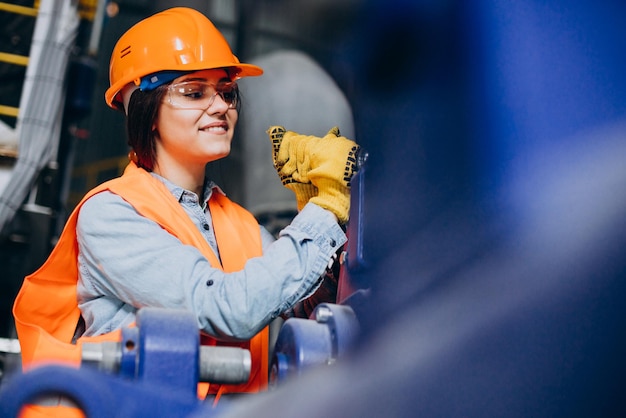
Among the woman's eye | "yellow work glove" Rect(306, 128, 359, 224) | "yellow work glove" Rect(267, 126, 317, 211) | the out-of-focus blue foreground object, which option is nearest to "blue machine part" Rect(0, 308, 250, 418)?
the out-of-focus blue foreground object

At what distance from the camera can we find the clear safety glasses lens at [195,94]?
1374 millimetres

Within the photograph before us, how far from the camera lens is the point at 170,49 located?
54.8 inches

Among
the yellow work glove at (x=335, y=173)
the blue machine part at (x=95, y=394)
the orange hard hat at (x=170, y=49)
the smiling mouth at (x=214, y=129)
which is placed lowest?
the blue machine part at (x=95, y=394)

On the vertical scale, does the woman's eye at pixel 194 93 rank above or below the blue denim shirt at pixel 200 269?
above

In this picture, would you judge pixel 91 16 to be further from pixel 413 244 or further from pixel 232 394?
pixel 413 244

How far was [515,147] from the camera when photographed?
0.72m

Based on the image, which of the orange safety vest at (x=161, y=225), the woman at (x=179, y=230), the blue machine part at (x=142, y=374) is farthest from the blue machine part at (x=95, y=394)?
the orange safety vest at (x=161, y=225)

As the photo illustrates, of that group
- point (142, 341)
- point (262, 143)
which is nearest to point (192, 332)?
point (142, 341)

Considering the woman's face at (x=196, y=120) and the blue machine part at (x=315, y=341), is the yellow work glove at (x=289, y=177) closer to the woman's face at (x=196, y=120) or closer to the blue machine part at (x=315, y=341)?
the woman's face at (x=196, y=120)

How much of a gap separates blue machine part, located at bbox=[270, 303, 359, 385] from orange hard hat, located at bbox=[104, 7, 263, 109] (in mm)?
562

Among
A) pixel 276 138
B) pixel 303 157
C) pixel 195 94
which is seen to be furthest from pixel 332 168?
pixel 195 94

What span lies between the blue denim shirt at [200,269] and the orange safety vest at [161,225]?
0.16 feet

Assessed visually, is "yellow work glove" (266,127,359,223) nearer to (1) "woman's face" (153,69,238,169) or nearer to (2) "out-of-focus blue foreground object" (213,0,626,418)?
(1) "woman's face" (153,69,238,169)

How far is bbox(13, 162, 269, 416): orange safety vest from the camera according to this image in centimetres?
130
